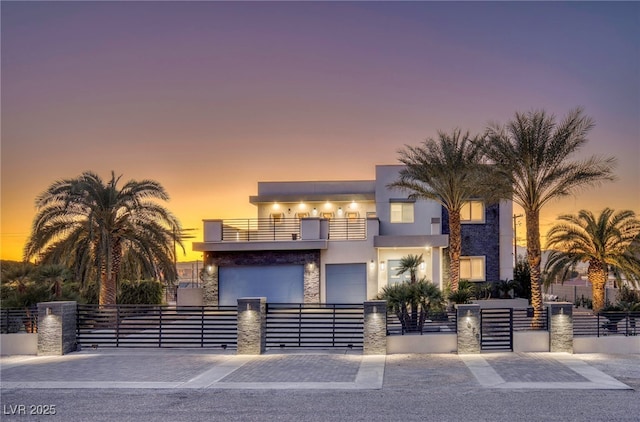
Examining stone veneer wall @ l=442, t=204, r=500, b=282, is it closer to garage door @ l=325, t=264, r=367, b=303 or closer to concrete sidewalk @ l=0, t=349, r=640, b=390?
garage door @ l=325, t=264, r=367, b=303

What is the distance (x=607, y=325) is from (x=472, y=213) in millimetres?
14368

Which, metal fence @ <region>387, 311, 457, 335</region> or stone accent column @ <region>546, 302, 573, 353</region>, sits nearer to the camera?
stone accent column @ <region>546, 302, 573, 353</region>

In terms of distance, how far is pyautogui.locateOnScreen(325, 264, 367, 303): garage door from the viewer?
89.7ft

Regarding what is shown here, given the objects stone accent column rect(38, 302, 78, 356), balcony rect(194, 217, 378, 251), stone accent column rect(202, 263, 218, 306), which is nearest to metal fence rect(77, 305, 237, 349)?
stone accent column rect(38, 302, 78, 356)

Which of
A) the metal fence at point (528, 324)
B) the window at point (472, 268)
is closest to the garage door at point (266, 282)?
the window at point (472, 268)

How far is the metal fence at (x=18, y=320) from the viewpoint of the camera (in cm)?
1777

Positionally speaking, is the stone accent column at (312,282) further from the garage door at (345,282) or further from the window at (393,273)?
the window at (393,273)

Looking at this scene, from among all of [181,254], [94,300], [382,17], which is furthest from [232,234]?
[382,17]

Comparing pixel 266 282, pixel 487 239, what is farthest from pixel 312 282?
pixel 487 239

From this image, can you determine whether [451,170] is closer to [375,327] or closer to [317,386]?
[375,327]

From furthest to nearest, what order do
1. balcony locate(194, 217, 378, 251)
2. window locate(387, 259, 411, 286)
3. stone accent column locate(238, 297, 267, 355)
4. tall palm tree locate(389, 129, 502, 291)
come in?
window locate(387, 259, 411, 286) < balcony locate(194, 217, 378, 251) < tall palm tree locate(389, 129, 502, 291) < stone accent column locate(238, 297, 267, 355)

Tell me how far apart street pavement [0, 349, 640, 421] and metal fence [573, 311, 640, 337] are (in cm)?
107

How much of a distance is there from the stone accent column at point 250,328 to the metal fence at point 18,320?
702 cm

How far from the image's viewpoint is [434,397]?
11.1m
